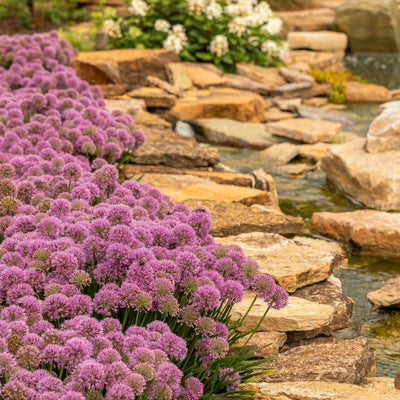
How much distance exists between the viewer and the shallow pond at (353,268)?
176 inches

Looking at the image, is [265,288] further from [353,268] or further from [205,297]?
[353,268]

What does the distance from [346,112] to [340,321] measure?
8.03m

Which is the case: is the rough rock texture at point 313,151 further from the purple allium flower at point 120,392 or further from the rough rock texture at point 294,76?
the purple allium flower at point 120,392

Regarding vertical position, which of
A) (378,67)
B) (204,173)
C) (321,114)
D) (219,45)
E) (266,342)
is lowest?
(378,67)

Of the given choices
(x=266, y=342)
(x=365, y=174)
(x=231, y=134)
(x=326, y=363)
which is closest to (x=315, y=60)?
(x=231, y=134)

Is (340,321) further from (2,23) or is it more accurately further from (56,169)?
(2,23)

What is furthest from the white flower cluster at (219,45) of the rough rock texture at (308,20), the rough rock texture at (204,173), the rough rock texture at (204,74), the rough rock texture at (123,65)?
the rough rock texture at (308,20)

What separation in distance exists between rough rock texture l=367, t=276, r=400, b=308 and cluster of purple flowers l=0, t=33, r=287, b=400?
1.94 m

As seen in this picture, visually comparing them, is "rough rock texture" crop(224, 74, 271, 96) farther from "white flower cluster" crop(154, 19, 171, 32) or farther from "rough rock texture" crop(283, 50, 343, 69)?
"rough rock texture" crop(283, 50, 343, 69)

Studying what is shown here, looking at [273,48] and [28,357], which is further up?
[28,357]

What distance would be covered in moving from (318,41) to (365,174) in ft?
40.0

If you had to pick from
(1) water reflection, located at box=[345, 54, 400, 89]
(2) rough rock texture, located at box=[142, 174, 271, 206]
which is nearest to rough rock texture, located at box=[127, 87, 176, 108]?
(2) rough rock texture, located at box=[142, 174, 271, 206]

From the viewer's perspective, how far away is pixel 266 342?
12.1ft

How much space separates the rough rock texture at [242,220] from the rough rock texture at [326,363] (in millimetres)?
1477
